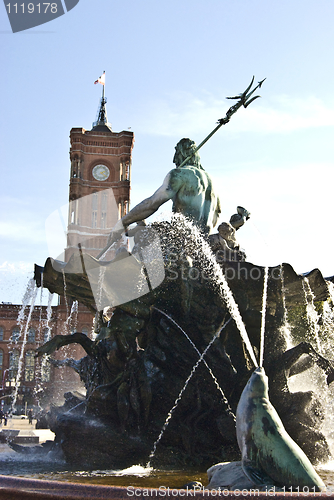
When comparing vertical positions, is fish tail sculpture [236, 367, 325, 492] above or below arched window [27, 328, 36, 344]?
below

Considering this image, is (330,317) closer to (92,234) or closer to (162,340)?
(162,340)

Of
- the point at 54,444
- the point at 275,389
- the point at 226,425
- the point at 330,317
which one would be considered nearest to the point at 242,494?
the point at 226,425

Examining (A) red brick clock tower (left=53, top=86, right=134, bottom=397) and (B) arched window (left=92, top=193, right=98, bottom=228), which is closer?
(A) red brick clock tower (left=53, top=86, right=134, bottom=397)

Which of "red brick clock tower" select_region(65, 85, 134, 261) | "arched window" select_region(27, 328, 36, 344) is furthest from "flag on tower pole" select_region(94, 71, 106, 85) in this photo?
"arched window" select_region(27, 328, 36, 344)

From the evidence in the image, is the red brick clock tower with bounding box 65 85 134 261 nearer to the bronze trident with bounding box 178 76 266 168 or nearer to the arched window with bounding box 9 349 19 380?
the arched window with bounding box 9 349 19 380

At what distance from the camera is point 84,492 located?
252 centimetres

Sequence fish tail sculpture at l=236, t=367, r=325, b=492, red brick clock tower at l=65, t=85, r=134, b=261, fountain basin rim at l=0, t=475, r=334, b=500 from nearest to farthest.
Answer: fountain basin rim at l=0, t=475, r=334, b=500 → fish tail sculpture at l=236, t=367, r=325, b=492 → red brick clock tower at l=65, t=85, r=134, b=261

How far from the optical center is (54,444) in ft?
17.6

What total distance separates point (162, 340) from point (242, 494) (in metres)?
3.17

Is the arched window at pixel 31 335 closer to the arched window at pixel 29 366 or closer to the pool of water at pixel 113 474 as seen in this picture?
the arched window at pixel 29 366

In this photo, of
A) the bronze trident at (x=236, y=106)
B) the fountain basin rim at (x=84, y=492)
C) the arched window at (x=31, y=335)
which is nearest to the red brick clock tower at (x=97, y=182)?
the arched window at (x=31, y=335)

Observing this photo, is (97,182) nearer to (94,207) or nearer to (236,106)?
(94,207)

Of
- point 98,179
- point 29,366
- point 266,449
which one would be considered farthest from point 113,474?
point 98,179

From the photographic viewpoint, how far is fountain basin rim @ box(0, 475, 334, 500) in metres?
2.47
